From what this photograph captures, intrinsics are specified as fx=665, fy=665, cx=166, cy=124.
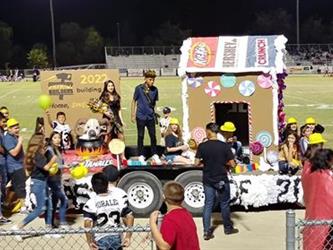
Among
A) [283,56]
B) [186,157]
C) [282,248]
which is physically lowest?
[282,248]

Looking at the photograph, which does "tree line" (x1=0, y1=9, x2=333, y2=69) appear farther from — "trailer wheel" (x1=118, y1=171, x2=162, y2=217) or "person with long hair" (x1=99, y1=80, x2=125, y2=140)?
"trailer wheel" (x1=118, y1=171, x2=162, y2=217)

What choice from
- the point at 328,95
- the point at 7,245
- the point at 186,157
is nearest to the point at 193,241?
Answer: the point at 7,245

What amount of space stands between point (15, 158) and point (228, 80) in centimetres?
400

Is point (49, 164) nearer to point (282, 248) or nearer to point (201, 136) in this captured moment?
point (282, 248)

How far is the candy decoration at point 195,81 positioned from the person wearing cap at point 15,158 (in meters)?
3.25

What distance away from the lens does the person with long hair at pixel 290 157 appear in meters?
10.2

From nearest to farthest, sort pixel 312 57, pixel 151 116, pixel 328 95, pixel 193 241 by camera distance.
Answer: pixel 193 241 → pixel 151 116 → pixel 328 95 → pixel 312 57

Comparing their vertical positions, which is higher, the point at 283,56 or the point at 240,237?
the point at 283,56

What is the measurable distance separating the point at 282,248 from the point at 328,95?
86.2 feet

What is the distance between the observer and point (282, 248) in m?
8.49

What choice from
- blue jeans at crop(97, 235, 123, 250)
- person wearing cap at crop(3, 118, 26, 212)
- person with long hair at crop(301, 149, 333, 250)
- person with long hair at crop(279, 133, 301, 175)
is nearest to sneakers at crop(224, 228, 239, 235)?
person with long hair at crop(279, 133, 301, 175)

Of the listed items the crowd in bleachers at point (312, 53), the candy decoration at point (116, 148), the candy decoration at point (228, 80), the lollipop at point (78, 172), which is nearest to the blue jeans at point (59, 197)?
the lollipop at point (78, 172)

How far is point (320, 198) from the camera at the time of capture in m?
6.23

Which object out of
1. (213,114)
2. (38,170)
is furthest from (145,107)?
(38,170)
